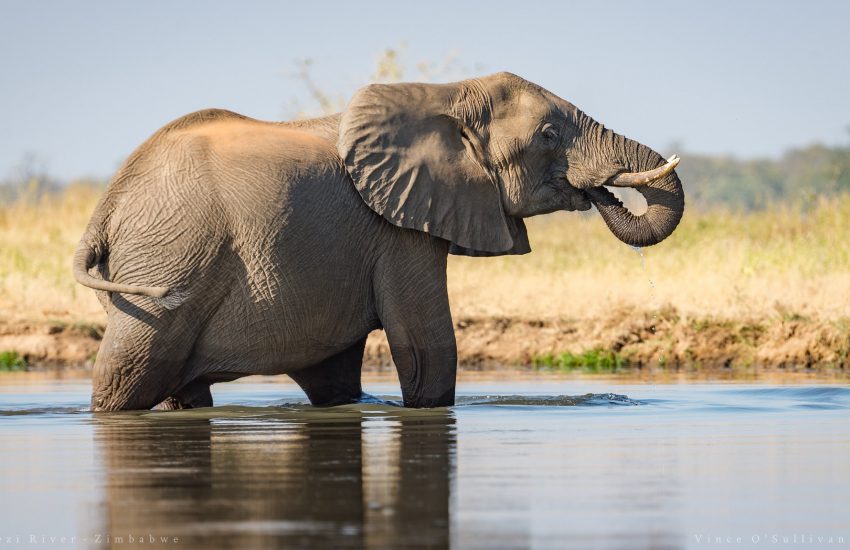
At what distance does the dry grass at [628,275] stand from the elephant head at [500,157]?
15.0 feet

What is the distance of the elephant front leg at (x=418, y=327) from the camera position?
9344 mm

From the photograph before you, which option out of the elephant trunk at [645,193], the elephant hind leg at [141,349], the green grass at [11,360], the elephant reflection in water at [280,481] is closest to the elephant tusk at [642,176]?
the elephant trunk at [645,193]

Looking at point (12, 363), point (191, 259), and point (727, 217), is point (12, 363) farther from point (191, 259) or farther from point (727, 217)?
point (727, 217)

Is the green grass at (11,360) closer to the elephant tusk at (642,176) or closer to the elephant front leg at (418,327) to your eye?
the elephant front leg at (418,327)

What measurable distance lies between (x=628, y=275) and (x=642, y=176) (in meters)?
7.29

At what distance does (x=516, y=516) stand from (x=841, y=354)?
28.4ft

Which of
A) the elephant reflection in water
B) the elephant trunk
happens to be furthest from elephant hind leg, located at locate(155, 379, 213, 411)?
the elephant trunk

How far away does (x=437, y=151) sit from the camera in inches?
380

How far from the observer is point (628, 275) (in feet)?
55.2

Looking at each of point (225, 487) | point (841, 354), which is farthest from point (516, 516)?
point (841, 354)

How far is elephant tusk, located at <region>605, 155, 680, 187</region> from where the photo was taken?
31.1ft

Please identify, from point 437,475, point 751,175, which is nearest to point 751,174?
point 751,175

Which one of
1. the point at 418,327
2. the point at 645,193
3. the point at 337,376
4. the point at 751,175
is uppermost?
the point at 751,175

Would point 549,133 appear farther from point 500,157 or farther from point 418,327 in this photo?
point 418,327
